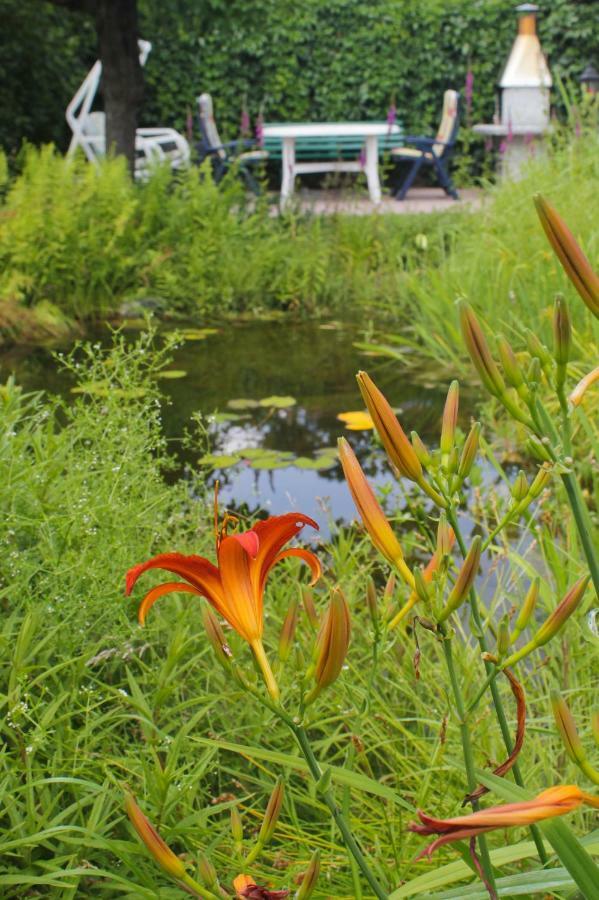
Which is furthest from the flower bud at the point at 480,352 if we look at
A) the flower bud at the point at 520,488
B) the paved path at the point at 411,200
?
the paved path at the point at 411,200

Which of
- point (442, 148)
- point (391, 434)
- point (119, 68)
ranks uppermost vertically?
point (119, 68)

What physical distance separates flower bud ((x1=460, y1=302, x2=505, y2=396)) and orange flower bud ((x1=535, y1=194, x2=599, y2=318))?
9cm

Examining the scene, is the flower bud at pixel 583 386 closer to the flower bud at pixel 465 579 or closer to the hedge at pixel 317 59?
the flower bud at pixel 465 579

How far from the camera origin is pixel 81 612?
6.04 ft

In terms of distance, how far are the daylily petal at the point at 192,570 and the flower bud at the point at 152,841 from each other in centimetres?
17

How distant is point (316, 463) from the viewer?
157 inches

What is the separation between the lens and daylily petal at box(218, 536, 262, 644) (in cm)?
A: 86

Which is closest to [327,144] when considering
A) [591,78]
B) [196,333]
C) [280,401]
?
[591,78]

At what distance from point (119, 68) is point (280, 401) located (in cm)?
472

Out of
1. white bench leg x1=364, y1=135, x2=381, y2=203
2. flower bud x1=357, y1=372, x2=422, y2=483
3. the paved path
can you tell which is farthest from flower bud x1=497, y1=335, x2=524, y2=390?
white bench leg x1=364, y1=135, x2=381, y2=203

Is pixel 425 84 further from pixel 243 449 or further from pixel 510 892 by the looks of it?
pixel 510 892

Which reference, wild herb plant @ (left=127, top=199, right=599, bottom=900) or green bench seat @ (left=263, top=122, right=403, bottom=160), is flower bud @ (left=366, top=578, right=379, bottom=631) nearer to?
wild herb plant @ (left=127, top=199, right=599, bottom=900)

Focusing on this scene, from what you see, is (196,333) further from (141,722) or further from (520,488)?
(520,488)

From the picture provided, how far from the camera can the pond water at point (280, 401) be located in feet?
12.6
